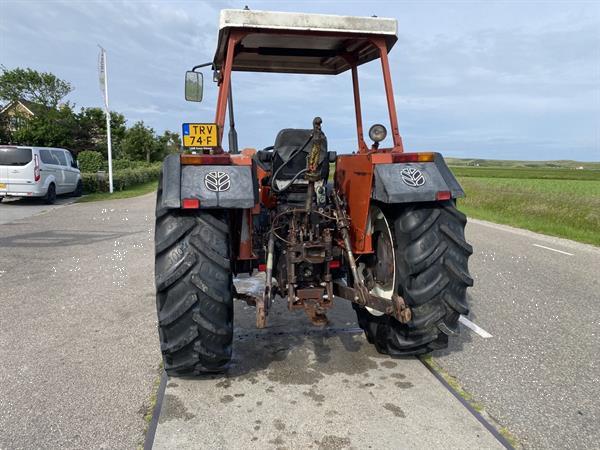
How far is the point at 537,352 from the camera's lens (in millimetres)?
3805

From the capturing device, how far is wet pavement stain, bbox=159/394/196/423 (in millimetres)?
2768

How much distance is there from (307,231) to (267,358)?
105 centimetres

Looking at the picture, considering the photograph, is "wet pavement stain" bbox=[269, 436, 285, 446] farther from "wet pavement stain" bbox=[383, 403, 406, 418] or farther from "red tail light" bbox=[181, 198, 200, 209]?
"red tail light" bbox=[181, 198, 200, 209]

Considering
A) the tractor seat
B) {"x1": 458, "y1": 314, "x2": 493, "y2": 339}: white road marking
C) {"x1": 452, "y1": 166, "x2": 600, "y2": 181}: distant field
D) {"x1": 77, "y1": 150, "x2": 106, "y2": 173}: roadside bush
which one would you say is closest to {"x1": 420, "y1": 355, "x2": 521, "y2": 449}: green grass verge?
{"x1": 458, "y1": 314, "x2": 493, "y2": 339}: white road marking

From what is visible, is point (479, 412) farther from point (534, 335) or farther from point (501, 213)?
point (501, 213)

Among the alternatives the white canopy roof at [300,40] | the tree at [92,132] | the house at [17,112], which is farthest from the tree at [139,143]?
the white canopy roof at [300,40]

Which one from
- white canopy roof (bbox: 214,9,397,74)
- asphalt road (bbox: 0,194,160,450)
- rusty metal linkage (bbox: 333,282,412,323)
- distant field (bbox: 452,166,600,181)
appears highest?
white canopy roof (bbox: 214,9,397,74)

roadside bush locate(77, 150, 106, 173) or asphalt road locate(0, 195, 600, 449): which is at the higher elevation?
roadside bush locate(77, 150, 106, 173)

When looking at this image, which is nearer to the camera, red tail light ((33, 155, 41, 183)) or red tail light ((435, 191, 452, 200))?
red tail light ((435, 191, 452, 200))

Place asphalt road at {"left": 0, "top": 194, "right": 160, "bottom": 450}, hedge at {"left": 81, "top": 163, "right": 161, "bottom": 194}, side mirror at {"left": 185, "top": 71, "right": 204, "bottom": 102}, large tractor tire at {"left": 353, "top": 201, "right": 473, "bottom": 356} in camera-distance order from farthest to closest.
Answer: hedge at {"left": 81, "top": 163, "right": 161, "bottom": 194}
side mirror at {"left": 185, "top": 71, "right": 204, "bottom": 102}
large tractor tire at {"left": 353, "top": 201, "right": 473, "bottom": 356}
asphalt road at {"left": 0, "top": 194, "right": 160, "bottom": 450}

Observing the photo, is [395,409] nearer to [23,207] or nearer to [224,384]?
[224,384]

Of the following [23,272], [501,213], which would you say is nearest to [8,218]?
[23,272]

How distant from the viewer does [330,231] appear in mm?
3588

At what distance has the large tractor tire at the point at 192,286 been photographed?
2885 millimetres
